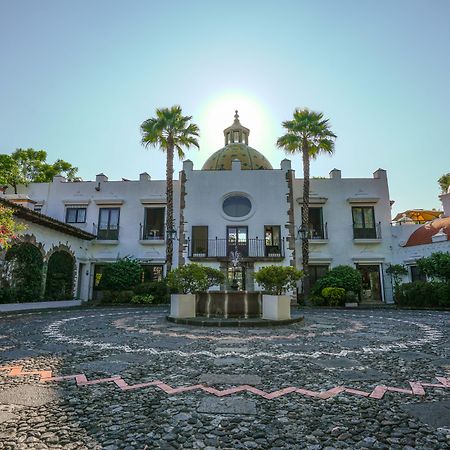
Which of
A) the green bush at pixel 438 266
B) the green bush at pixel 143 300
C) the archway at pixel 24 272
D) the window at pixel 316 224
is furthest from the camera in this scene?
the window at pixel 316 224

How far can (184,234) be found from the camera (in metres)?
20.9

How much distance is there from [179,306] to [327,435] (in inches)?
328

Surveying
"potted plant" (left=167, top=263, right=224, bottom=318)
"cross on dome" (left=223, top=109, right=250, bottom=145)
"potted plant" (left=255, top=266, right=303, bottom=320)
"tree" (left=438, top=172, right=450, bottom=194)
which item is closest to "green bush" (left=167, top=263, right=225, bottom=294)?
"potted plant" (left=167, top=263, right=224, bottom=318)

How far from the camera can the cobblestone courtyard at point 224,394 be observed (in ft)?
8.18

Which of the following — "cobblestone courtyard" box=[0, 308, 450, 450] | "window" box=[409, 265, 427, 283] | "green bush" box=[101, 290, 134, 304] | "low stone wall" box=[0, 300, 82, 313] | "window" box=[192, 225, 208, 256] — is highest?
"window" box=[192, 225, 208, 256]

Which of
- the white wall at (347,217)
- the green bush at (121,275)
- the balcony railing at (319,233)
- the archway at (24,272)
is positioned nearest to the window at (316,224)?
the balcony railing at (319,233)

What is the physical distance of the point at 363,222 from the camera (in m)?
21.4

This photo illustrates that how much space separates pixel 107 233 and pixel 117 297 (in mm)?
4772

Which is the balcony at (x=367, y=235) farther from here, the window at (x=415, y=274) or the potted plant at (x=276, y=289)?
the potted plant at (x=276, y=289)

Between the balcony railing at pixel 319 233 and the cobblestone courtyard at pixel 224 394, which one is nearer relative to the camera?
the cobblestone courtyard at pixel 224 394

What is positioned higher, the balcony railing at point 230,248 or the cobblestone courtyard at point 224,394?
the balcony railing at point 230,248

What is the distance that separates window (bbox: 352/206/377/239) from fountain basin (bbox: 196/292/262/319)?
12.8 m

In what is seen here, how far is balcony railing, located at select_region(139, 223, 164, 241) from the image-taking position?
70.1 ft

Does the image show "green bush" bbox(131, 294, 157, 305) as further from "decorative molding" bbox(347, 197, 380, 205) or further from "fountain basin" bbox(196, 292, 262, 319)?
"decorative molding" bbox(347, 197, 380, 205)
